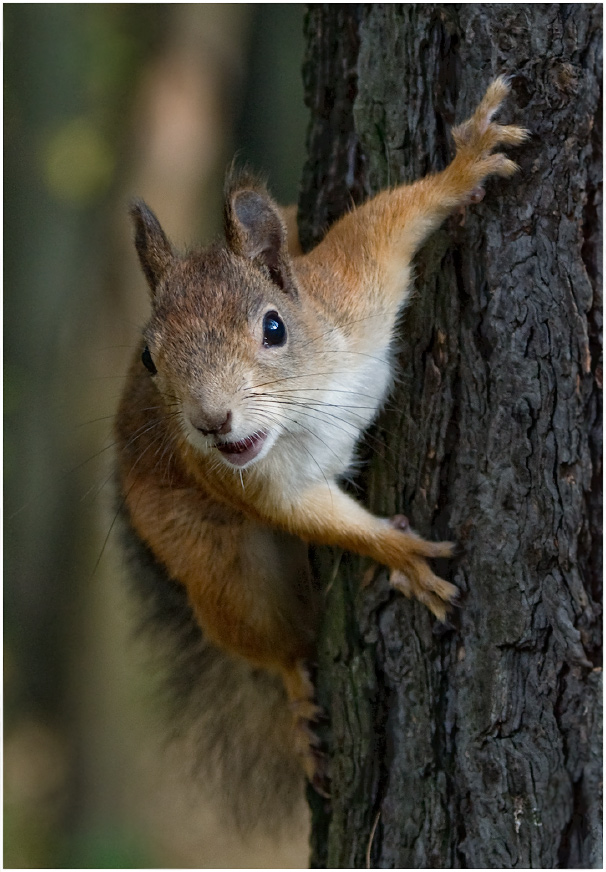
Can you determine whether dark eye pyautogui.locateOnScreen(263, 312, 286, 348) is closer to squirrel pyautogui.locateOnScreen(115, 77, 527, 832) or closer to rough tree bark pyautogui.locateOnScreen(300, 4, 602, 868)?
squirrel pyautogui.locateOnScreen(115, 77, 527, 832)

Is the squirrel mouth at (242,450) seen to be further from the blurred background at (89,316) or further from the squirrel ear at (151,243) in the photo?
the blurred background at (89,316)

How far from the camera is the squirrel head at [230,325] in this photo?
1.99 metres

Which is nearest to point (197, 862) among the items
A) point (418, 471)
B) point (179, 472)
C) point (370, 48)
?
point (179, 472)

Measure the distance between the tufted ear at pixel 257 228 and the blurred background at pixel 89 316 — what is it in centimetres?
192

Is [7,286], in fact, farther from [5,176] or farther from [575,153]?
[575,153]

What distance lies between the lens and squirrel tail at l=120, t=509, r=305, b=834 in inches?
121

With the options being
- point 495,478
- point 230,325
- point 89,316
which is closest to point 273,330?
point 230,325

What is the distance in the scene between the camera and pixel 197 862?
4.84 m

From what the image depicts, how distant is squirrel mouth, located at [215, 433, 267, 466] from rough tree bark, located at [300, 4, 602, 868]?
1.46ft

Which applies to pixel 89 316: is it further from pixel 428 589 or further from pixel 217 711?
pixel 428 589

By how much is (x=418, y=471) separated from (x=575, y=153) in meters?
0.85

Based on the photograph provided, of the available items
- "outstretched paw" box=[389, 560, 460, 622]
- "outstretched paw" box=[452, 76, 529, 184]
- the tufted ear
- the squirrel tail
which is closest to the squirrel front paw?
"outstretched paw" box=[389, 560, 460, 622]

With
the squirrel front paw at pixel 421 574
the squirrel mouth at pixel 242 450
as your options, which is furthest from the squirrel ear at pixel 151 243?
the squirrel front paw at pixel 421 574

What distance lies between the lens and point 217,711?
3.20 meters
